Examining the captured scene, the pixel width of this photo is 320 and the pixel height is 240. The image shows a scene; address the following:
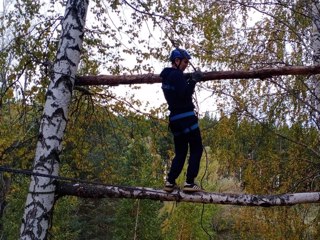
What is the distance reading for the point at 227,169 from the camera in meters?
7.59

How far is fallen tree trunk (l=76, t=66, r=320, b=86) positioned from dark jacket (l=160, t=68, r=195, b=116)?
0.16 meters

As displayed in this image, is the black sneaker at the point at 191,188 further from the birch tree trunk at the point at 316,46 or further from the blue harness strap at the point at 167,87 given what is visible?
the birch tree trunk at the point at 316,46

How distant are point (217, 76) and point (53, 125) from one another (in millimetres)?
1556

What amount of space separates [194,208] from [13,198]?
6.04 metres

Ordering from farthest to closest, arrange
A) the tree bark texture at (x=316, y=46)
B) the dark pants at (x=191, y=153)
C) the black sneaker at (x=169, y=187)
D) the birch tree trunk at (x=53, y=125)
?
the tree bark texture at (x=316, y=46) → the dark pants at (x=191, y=153) → the black sneaker at (x=169, y=187) → the birch tree trunk at (x=53, y=125)

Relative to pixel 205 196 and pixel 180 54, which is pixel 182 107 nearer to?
pixel 180 54

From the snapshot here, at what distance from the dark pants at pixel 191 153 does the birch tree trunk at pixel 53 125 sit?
1069mm

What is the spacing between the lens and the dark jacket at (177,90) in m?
4.19

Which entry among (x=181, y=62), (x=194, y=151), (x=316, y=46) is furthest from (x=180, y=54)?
(x=316, y=46)

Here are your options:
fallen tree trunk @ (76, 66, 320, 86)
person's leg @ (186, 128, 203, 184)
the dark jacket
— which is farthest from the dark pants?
fallen tree trunk @ (76, 66, 320, 86)

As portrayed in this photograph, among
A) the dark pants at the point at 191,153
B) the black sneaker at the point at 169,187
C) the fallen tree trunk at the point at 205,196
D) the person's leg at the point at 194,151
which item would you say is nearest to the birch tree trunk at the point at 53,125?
the fallen tree trunk at the point at 205,196

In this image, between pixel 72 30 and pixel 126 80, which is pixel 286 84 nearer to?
pixel 126 80

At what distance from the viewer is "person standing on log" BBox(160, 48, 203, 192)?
420cm

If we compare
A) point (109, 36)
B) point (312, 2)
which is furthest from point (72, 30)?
point (312, 2)
